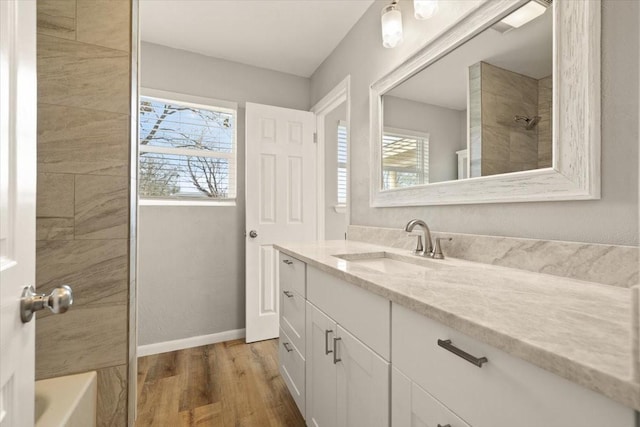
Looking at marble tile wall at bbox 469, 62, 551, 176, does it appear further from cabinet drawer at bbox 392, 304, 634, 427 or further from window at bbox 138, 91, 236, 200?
window at bbox 138, 91, 236, 200

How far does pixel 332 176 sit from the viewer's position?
307 cm

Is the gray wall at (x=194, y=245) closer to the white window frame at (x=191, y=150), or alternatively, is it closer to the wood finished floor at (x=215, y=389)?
the white window frame at (x=191, y=150)

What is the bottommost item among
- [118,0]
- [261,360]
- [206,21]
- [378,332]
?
[261,360]

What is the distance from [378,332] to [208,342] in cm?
212

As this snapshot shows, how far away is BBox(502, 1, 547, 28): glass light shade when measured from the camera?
0.96 metres

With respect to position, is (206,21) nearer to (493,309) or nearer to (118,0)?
(118,0)

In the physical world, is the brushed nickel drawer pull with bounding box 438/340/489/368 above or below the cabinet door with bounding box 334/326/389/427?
above

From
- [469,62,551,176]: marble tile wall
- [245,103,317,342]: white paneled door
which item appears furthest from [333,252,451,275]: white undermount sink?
[245,103,317,342]: white paneled door

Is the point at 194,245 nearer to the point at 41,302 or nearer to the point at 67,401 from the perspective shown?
the point at 67,401

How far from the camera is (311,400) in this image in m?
1.28

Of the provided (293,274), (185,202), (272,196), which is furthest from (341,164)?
(293,274)

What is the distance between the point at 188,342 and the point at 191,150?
1608 millimetres

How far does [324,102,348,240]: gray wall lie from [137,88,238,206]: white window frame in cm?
94

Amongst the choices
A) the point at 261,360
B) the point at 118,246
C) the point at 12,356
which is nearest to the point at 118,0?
the point at 118,246
